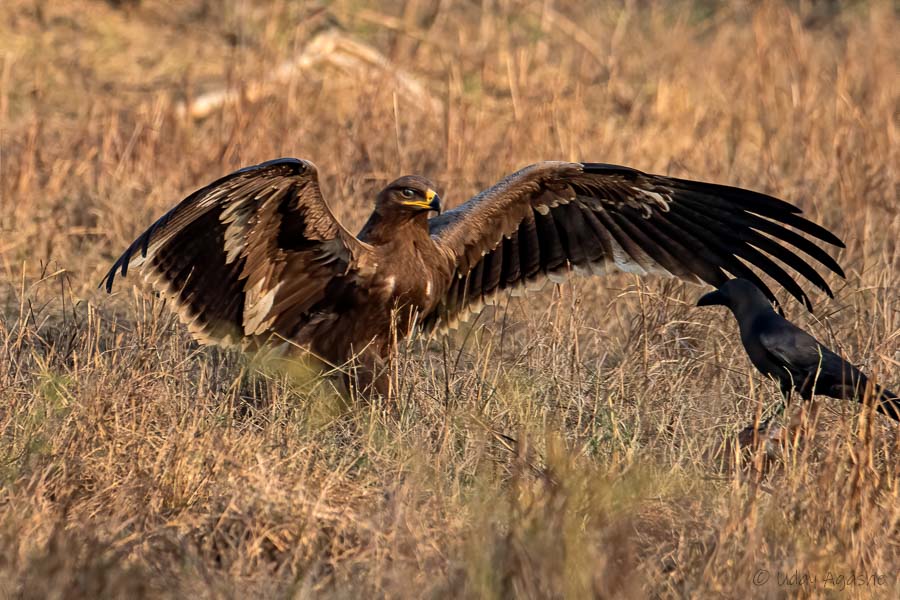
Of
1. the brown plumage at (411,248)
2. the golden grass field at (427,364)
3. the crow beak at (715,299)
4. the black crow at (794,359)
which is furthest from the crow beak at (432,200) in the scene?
the black crow at (794,359)

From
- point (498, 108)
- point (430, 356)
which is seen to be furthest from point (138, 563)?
point (498, 108)

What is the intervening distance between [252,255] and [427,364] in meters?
1.07

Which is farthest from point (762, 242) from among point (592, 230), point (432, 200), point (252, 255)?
point (252, 255)

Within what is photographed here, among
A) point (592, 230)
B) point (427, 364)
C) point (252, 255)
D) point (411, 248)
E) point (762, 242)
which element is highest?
point (762, 242)

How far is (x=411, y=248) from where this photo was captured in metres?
5.12

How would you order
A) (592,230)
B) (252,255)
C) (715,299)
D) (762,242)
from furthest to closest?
(592,230), (762,242), (252,255), (715,299)

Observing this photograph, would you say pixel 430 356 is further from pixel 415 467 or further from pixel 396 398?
pixel 415 467

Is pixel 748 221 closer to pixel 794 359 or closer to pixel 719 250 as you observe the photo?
pixel 719 250

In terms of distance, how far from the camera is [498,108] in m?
10.0

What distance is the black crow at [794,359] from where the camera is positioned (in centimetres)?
432

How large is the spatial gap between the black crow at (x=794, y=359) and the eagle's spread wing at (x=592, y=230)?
0.60 metres

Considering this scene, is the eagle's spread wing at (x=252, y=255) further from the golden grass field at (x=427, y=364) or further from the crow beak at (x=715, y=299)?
the crow beak at (x=715, y=299)

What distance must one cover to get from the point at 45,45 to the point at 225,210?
244 inches

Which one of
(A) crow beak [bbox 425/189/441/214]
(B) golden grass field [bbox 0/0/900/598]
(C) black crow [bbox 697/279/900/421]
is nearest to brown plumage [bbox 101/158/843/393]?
(A) crow beak [bbox 425/189/441/214]
